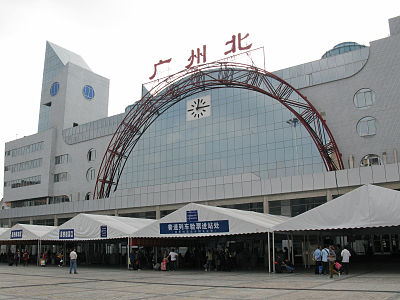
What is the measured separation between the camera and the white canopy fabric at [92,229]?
31534 millimetres

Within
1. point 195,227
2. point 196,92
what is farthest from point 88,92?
point 195,227

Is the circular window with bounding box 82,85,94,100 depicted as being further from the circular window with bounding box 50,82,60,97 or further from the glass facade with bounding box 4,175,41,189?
the glass facade with bounding box 4,175,41,189

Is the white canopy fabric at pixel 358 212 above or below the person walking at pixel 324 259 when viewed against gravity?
above

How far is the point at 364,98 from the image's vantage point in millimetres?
43562

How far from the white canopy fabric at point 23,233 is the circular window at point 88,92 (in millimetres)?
38732

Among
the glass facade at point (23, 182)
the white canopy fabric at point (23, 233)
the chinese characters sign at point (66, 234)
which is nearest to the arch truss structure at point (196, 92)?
the glass facade at point (23, 182)

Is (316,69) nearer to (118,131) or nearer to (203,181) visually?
(203,181)

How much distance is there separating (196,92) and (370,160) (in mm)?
23246

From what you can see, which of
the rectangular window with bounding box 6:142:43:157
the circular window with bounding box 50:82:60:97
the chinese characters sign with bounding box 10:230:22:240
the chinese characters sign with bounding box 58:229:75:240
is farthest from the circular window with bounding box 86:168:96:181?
the chinese characters sign with bounding box 58:229:75:240

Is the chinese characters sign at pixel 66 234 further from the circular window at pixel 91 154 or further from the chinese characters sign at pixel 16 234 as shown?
the circular window at pixel 91 154

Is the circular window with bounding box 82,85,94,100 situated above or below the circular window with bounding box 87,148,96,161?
above

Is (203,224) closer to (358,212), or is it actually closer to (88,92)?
(358,212)

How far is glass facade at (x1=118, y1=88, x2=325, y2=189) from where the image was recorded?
45719 mm

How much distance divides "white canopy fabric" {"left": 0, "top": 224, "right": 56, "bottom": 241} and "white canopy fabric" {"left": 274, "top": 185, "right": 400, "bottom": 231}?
23.2m
